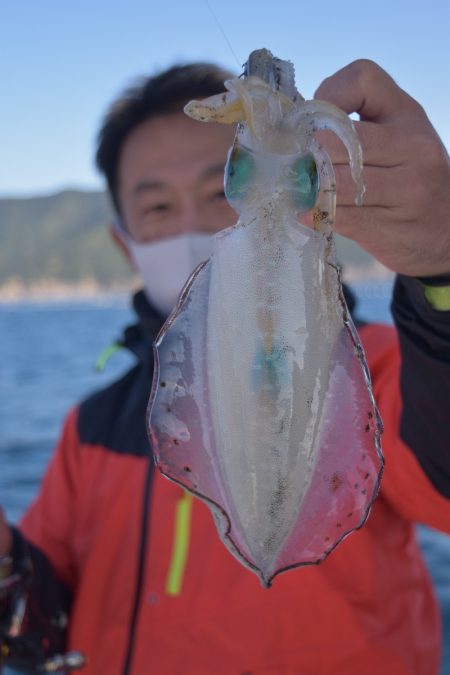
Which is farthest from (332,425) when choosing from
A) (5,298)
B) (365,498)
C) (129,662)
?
(5,298)

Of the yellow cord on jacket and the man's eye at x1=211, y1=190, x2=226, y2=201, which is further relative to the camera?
the man's eye at x1=211, y1=190, x2=226, y2=201

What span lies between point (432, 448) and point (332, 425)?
66 centimetres

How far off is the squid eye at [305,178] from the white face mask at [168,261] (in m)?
1.28

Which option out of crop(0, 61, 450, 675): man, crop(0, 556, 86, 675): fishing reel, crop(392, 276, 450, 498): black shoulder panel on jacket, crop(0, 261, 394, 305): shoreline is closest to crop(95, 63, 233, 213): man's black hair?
crop(0, 61, 450, 675): man

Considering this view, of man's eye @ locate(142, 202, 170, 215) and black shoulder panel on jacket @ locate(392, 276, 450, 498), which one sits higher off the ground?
man's eye @ locate(142, 202, 170, 215)

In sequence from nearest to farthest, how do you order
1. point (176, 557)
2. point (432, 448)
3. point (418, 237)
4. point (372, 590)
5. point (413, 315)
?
1. point (418, 237)
2. point (413, 315)
3. point (432, 448)
4. point (372, 590)
5. point (176, 557)

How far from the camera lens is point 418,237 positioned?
112 cm

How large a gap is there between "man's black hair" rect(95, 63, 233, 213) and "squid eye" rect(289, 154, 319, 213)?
1984 mm

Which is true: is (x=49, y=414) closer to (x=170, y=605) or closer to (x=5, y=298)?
(x=170, y=605)

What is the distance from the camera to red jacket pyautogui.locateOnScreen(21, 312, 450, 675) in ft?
6.90

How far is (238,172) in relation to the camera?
2.82 ft

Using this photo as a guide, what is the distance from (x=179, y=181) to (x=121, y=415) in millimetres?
1089

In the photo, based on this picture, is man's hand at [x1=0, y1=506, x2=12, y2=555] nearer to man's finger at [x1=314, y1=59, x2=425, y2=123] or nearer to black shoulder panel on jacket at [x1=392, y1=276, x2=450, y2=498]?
black shoulder panel on jacket at [x1=392, y1=276, x2=450, y2=498]

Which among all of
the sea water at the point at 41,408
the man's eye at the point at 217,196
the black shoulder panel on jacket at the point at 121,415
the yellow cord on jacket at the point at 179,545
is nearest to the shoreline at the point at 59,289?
the sea water at the point at 41,408
